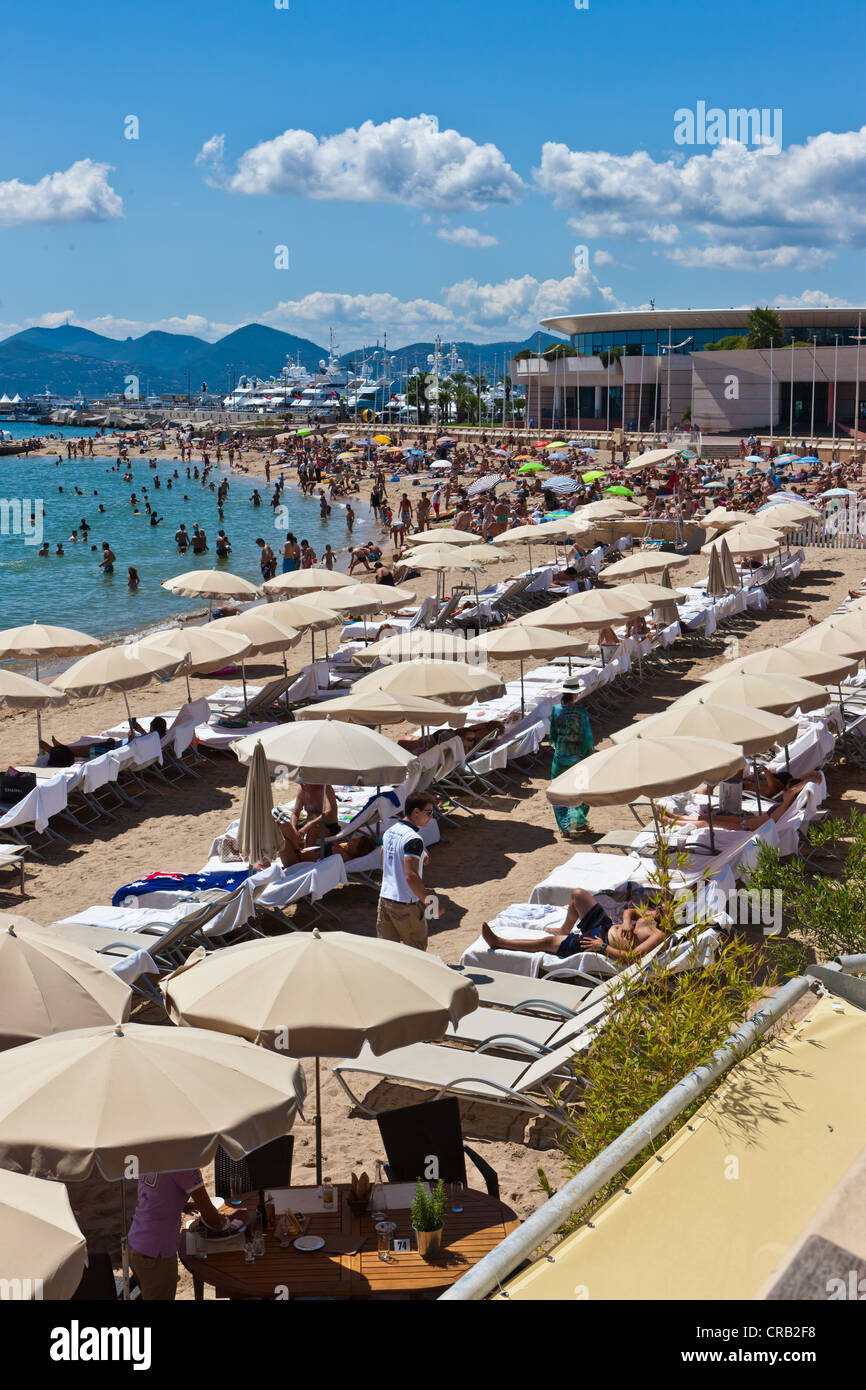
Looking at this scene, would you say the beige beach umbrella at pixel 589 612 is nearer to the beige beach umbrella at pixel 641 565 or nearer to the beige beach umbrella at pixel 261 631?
the beige beach umbrella at pixel 261 631

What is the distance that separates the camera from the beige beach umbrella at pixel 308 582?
17406 mm

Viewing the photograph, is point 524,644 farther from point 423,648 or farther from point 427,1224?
point 427,1224

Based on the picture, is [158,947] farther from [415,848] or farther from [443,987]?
[443,987]

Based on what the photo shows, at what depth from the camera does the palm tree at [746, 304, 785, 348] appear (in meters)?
68.4

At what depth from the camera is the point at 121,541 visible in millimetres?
48594

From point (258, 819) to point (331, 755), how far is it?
0.71 m

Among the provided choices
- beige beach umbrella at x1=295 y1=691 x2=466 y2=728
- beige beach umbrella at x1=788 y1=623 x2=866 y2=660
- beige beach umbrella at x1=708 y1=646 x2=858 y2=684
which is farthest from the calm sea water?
beige beach umbrella at x1=708 y1=646 x2=858 y2=684

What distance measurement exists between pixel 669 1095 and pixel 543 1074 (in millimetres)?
1790

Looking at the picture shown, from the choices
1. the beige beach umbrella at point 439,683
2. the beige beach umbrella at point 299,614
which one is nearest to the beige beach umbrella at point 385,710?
the beige beach umbrella at point 439,683

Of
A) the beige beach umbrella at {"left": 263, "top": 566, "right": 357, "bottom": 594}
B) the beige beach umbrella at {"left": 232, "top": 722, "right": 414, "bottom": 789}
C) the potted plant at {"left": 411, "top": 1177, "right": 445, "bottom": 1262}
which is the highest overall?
the beige beach umbrella at {"left": 263, "top": 566, "right": 357, "bottom": 594}

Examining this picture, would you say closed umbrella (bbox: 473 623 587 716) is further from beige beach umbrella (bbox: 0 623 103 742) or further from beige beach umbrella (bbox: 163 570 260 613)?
beige beach umbrella (bbox: 163 570 260 613)

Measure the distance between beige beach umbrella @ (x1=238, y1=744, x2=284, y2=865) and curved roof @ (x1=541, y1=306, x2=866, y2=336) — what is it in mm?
70441

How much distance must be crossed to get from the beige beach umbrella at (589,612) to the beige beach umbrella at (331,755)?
4.35 meters

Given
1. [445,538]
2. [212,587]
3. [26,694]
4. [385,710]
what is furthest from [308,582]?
[385,710]
